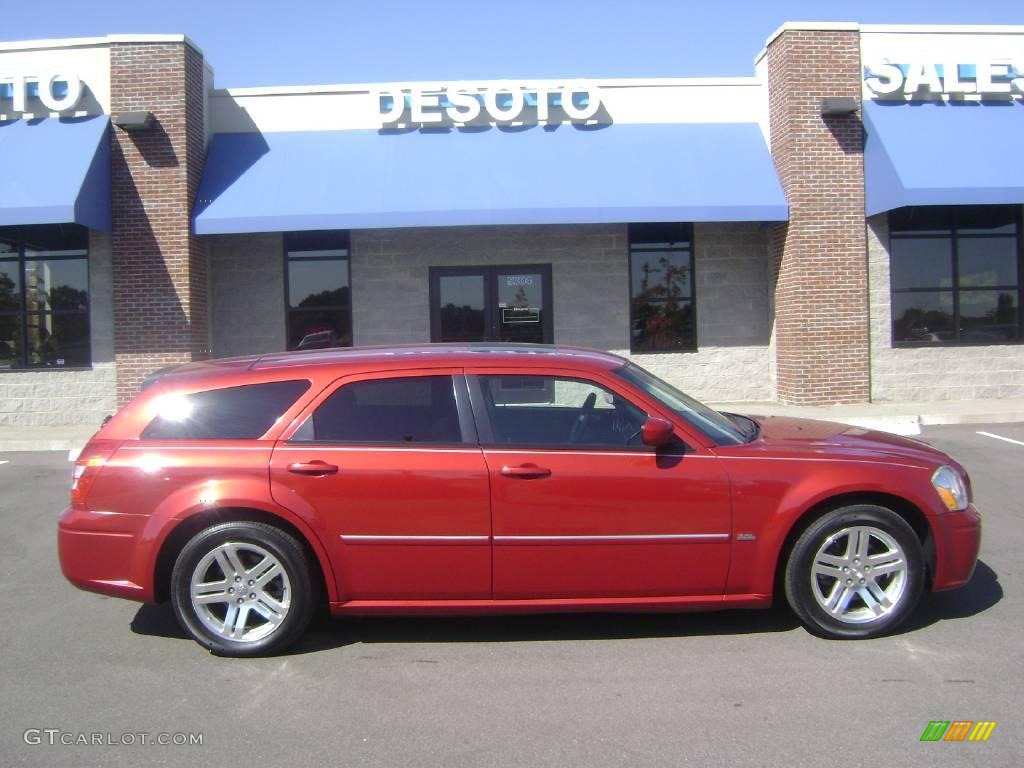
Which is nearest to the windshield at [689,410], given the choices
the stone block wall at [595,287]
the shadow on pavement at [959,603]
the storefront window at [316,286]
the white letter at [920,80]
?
the shadow on pavement at [959,603]

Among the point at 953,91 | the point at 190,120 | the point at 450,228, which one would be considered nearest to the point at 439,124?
the point at 450,228

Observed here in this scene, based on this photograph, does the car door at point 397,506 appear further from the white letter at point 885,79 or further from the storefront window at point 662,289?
the white letter at point 885,79

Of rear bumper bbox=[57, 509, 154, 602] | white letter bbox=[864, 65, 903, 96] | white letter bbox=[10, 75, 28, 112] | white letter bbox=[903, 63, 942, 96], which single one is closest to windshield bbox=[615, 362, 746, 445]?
rear bumper bbox=[57, 509, 154, 602]

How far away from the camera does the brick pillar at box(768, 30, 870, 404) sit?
1372 centimetres

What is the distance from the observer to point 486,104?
13961 millimetres

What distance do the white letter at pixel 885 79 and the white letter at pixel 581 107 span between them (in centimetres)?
437

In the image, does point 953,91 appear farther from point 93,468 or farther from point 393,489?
point 93,468

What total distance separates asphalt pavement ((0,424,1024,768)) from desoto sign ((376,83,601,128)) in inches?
403

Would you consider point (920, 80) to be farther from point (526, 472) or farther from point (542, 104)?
point (526, 472)

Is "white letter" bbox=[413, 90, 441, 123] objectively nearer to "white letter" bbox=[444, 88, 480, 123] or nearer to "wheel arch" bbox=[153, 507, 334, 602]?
"white letter" bbox=[444, 88, 480, 123]

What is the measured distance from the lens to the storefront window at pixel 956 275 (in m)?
14.4

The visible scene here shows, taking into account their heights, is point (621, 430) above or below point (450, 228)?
below

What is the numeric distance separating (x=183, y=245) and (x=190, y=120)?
198 cm

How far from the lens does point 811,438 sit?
4934 millimetres
